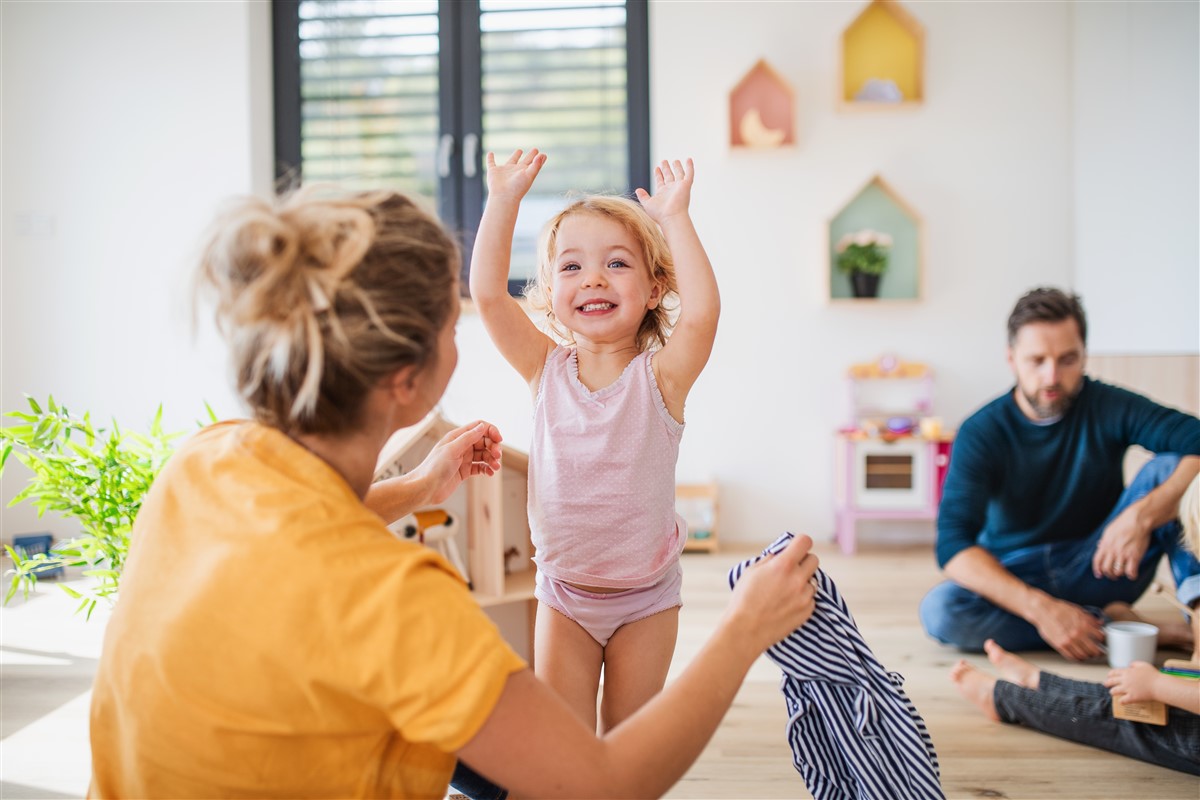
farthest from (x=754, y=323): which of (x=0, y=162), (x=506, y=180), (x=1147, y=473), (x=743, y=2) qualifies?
(x=0, y=162)

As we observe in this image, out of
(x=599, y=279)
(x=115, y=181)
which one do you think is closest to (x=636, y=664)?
(x=599, y=279)

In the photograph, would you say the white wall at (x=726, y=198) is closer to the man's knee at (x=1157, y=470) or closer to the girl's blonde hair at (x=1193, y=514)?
the man's knee at (x=1157, y=470)

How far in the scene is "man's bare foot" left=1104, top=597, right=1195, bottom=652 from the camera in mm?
2324

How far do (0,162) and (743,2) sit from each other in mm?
3031

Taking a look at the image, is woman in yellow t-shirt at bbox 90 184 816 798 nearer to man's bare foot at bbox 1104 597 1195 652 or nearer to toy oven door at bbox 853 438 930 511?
man's bare foot at bbox 1104 597 1195 652

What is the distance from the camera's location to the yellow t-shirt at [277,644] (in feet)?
2.42

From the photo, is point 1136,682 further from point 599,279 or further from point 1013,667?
point 599,279

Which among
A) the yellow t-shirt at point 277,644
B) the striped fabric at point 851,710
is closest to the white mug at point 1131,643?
the striped fabric at point 851,710

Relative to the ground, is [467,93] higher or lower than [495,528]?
higher

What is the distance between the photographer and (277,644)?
2.43ft

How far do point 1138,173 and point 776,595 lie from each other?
3204 millimetres

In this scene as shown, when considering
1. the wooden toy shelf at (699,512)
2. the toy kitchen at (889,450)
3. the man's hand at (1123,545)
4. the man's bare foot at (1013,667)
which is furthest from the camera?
the wooden toy shelf at (699,512)

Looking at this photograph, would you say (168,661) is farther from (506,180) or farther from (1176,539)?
(1176,539)

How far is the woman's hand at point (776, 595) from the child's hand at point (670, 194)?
49 centimetres
